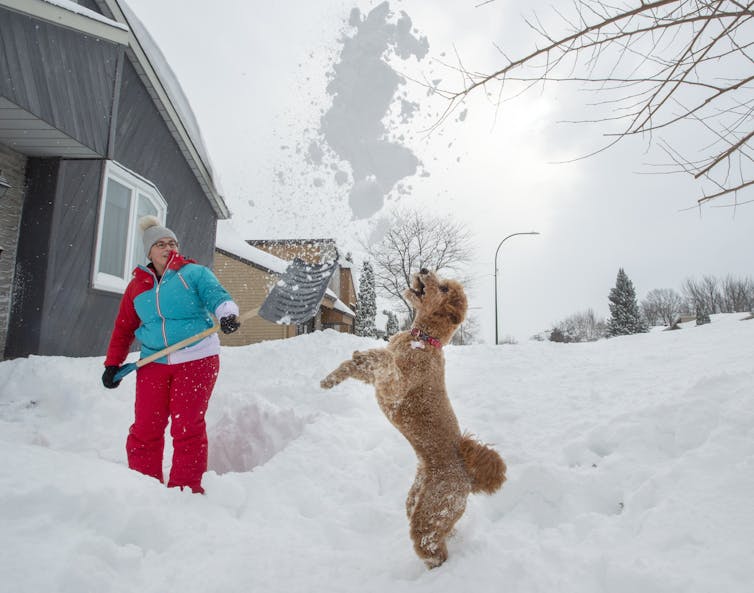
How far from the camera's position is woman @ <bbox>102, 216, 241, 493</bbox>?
2.57 metres

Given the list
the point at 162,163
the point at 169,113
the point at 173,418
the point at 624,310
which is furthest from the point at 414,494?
the point at 624,310

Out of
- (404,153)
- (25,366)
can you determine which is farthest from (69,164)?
(404,153)

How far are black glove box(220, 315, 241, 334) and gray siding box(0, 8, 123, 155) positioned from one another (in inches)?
119

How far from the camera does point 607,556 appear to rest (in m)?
1.79

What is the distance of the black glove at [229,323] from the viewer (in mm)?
2543

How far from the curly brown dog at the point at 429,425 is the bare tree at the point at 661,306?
69.0m

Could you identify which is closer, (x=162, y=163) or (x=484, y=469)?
(x=484, y=469)

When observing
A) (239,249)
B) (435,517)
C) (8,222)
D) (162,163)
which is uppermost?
(239,249)

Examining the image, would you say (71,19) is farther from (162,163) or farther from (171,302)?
(171,302)

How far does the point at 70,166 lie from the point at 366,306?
26445 mm

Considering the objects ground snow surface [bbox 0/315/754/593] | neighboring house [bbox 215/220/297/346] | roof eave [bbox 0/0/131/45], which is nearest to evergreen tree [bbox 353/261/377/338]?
neighboring house [bbox 215/220/297/346]

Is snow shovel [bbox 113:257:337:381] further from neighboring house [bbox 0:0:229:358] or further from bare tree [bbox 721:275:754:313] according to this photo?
bare tree [bbox 721:275:754:313]

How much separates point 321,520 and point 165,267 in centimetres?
205

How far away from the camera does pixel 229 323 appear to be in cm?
257
